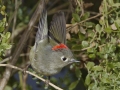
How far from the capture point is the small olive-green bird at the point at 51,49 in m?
2.49

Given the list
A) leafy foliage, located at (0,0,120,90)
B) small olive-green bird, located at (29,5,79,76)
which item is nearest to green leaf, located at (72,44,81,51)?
leafy foliage, located at (0,0,120,90)

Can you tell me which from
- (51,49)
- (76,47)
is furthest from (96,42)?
(51,49)

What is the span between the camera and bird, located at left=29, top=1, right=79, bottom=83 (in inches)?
98.0

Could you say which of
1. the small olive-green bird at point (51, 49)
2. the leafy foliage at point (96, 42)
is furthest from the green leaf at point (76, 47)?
the small olive-green bird at point (51, 49)

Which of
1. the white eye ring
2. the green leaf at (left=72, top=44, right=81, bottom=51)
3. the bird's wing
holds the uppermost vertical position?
the bird's wing

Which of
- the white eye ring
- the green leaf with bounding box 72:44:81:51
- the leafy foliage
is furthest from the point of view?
the green leaf with bounding box 72:44:81:51

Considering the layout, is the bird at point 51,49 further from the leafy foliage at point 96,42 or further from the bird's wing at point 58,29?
the leafy foliage at point 96,42

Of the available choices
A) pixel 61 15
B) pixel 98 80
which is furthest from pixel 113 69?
pixel 61 15

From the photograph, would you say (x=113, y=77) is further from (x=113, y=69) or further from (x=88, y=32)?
(x=88, y=32)

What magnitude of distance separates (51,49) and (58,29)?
0.12m

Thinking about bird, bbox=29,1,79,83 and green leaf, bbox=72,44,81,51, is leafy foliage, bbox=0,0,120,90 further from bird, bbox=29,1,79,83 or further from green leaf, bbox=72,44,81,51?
bird, bbox=29,1,79,83

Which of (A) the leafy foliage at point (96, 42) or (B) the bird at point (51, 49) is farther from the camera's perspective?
(B) the bird at point (51, 49)

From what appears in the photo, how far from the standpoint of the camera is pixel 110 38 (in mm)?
2568

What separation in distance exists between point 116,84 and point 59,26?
1.64ft
